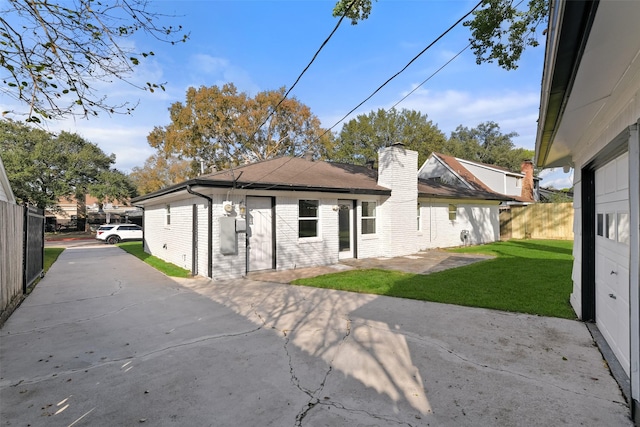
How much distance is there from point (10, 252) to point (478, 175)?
26.9 metres

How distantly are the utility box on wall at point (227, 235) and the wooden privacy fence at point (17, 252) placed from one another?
409 centimetres

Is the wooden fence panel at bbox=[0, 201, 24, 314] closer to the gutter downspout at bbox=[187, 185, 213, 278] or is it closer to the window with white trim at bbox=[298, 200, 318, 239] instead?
the gutter downspout at bbox=[187, 185, 213, 278]

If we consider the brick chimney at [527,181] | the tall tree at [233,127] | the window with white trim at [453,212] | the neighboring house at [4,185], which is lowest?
the window with white trim at [453,212]

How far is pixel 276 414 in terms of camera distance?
8.93 feet

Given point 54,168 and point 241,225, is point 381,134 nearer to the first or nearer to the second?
point 241,225

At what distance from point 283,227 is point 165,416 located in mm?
7373

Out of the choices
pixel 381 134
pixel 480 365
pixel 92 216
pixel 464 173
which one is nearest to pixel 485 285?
pixel 480 365

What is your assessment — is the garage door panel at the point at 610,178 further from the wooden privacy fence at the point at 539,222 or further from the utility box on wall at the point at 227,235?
the wooden privacy fence at the point at 539,222

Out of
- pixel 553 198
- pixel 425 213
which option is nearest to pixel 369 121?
pixel 553 198

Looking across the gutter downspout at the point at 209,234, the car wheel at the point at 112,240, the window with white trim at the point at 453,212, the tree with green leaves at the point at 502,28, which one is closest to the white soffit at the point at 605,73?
the tree with green leaves at the point at 502,28

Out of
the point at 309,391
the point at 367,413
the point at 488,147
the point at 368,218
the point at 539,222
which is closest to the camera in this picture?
the point at 367,413

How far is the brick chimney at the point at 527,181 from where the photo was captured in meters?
27.3

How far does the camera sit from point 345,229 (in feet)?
38.5

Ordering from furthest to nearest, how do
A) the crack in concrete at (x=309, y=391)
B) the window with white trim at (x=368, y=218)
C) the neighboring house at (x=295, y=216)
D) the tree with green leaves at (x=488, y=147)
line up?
the tree with green leaves at (x=488, y=147), the window with white trim at (x=368, y=218), the neighboring house at (x=295, y=216), the crack in concrete at (x=309, y=391)
